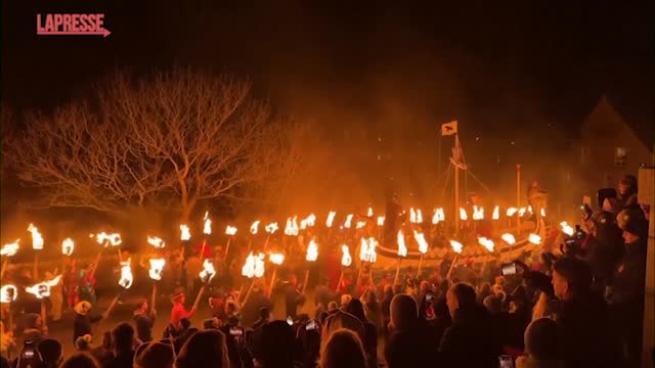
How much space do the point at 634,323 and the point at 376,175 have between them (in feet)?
98.0

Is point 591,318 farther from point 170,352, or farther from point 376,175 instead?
point 376,175

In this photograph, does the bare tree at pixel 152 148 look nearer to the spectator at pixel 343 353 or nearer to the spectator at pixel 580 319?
the spectator at pixel 580 319

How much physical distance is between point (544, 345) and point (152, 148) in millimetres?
18778

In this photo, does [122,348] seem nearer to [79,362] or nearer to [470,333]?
[79,362]

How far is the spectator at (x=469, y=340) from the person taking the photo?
202 inches

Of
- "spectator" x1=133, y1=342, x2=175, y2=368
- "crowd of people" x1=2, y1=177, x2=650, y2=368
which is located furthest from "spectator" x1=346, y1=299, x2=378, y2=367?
"spectator" x1=133, y1=342, x2=175, y2=368

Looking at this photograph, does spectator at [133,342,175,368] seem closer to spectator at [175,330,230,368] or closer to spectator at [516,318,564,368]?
spectator at [175,330,230,368]

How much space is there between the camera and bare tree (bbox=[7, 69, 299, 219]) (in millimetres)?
21391

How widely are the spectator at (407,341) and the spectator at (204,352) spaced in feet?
4.38

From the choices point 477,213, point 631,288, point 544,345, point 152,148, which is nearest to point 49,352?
point 544,345

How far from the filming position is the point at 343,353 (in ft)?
13.4

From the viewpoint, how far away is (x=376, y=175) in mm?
36469

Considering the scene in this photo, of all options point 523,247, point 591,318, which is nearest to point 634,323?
point 591,318

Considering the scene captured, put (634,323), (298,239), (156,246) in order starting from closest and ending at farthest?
(634,323) → (156,246) → (298,239)
